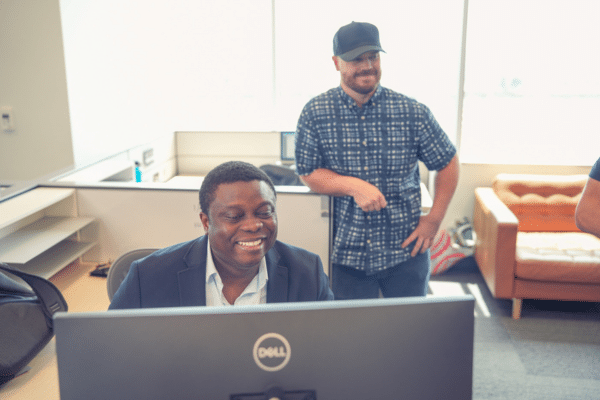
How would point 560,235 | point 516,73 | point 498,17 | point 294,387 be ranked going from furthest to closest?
point 516,73
point 498,17
point 560,235
point 294,387

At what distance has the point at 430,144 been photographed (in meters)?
1.75

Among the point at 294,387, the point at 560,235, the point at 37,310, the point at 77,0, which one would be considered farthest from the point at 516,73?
the point at 294,387

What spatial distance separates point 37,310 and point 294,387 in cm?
113

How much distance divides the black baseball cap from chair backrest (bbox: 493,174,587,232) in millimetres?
2047

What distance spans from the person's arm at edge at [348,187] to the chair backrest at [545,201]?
1.99 metres

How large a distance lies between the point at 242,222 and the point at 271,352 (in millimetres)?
447

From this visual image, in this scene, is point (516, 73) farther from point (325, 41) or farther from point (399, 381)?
point (399, 381)

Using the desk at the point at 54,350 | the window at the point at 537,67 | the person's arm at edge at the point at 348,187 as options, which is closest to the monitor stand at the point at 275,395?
the desk at the point at 54,350

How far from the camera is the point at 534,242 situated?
3.13 metres

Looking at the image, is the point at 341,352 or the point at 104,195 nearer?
the point at 341,352

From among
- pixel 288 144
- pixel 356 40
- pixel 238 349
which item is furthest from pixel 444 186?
pixel 288 144

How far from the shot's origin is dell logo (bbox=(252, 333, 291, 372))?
63 cm

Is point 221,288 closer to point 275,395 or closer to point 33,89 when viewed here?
point 275,395

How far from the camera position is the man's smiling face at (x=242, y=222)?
3.46 feet
